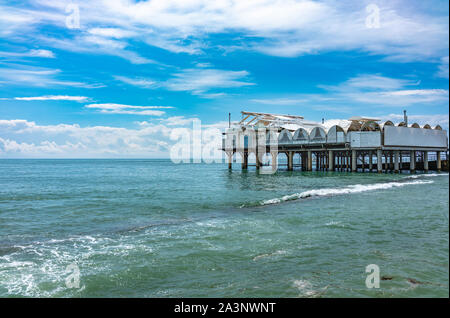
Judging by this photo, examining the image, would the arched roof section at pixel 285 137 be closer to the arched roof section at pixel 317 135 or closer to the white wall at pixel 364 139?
the arched roof section at pixel 317 135

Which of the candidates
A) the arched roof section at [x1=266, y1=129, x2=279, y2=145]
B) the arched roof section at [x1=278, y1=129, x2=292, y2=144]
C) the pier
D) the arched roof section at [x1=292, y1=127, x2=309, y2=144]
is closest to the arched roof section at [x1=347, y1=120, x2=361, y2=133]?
the pier

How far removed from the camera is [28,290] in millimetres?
8750

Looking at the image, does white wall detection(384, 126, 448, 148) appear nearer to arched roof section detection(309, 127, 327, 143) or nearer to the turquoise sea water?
arched roof section detection(309, 127, 327, 143)

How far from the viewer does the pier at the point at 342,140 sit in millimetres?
54562

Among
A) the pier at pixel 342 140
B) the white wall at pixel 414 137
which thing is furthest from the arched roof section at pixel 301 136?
the white wall at pixel 414 137

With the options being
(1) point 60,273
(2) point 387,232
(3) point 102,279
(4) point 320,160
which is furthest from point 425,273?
(4) point 320,160

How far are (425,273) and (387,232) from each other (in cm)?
517

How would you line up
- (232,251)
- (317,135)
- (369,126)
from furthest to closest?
(317,135) → (369,126) → (232,251)

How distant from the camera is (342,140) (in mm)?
57625

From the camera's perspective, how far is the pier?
179ft

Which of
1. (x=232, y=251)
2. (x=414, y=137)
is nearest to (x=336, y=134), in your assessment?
(x=414, y=137)

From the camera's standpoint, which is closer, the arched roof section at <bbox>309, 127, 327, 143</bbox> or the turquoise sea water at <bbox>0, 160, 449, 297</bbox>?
the turquoise sea water at <bbox>0, 160, 449, 297</bbox>

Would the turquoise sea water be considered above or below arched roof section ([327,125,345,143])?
below

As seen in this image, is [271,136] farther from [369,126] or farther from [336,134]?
[369,126]
